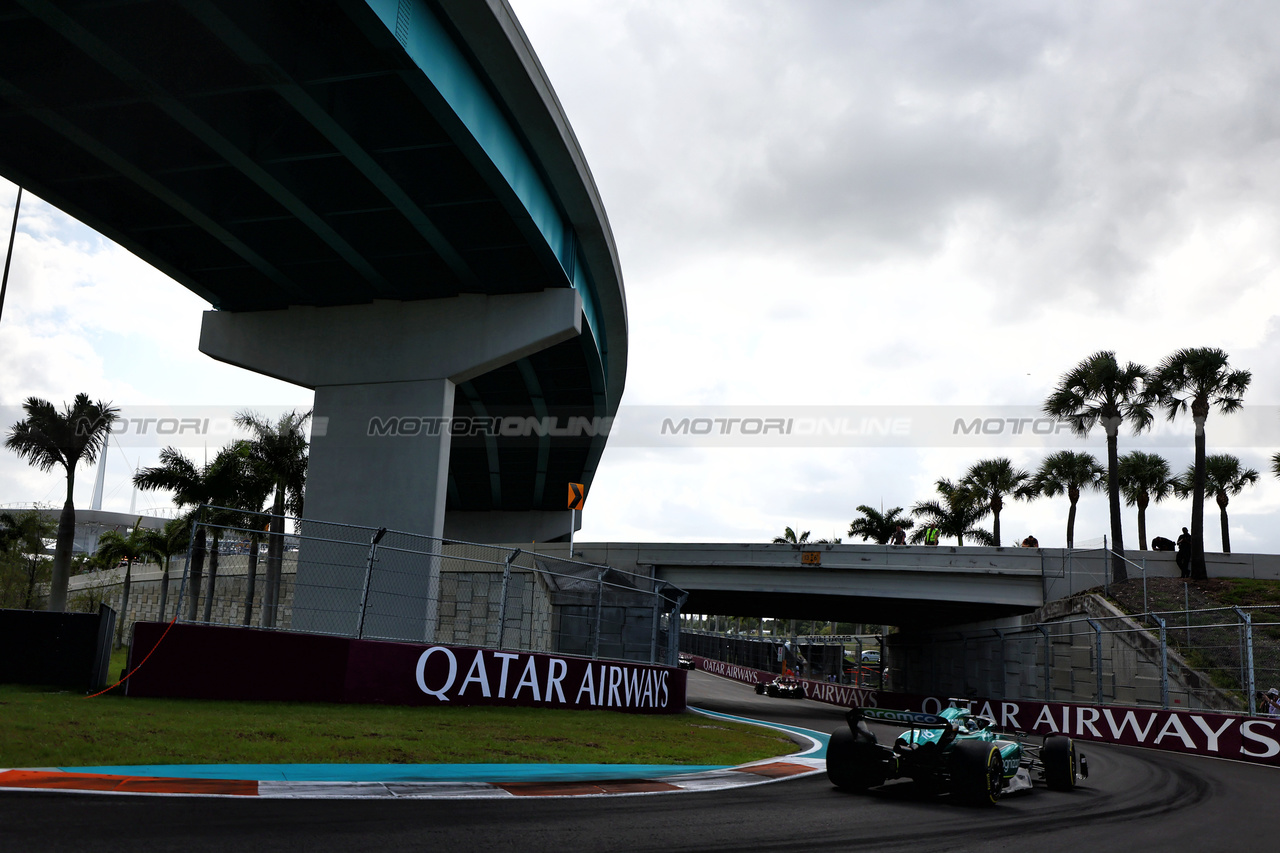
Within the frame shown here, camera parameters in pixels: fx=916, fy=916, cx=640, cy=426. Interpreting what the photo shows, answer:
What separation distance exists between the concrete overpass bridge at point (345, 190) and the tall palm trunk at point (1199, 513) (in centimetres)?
2121

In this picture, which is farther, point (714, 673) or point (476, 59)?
point (714, 673)

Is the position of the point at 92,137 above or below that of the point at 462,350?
above

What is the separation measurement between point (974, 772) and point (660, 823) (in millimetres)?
3532

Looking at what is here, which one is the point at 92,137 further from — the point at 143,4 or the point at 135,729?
the point at 135,729

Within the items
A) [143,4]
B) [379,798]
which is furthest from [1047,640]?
[143,4]

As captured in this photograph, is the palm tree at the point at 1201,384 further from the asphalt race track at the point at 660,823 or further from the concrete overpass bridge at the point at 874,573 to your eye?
the asphalt race track at the point at 660,823

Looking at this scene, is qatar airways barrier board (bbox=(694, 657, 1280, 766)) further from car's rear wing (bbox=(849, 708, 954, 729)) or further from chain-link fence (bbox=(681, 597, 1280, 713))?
car's rear wing (bbox=(849, 708, 954, 729))

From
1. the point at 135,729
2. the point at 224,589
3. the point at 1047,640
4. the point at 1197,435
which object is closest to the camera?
the point at 135,729

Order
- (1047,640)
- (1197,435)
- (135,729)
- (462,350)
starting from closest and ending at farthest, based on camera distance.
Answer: (135,729)
(462,350)
(1047,640)
(1197,435)

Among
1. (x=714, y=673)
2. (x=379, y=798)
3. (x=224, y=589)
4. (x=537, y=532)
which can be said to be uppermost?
(x=537, y=532)

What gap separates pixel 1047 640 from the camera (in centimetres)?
2577

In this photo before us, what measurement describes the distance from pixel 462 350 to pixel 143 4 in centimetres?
1115

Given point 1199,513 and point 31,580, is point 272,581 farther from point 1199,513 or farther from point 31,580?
point 31,580

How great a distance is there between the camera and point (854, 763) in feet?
28.9
